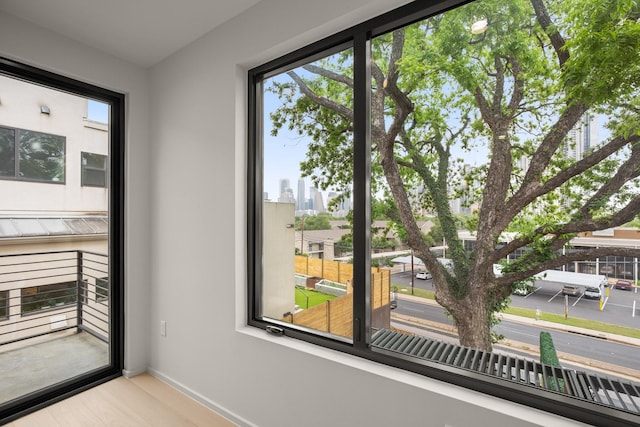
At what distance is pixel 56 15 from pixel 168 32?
0.66 metres

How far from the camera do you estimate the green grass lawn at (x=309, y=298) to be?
1861 millimetres

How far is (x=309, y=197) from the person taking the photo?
74.8 inches

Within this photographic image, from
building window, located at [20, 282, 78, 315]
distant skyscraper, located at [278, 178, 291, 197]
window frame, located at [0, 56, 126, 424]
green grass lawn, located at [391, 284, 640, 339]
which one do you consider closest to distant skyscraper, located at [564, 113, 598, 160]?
green grass lawn, located at [391, 284, 640, 339]

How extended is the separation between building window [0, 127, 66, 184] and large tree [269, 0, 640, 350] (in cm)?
236

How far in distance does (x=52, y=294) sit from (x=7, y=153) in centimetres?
105

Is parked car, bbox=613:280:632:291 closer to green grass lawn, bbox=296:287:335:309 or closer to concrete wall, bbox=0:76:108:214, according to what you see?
green grass lawn, bbox=296:287:335:309

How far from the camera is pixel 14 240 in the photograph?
2160 mm

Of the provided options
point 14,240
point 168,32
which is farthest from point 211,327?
point 168,32

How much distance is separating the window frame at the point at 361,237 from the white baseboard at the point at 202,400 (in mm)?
596

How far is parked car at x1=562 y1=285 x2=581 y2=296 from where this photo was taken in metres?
1.14

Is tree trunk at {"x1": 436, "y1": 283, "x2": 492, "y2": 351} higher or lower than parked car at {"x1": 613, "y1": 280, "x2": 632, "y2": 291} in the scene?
lower

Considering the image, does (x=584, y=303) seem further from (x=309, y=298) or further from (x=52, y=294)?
(x=52, y=294)

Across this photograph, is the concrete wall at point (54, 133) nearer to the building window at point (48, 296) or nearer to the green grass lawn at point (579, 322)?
the building window at point (48, 296)

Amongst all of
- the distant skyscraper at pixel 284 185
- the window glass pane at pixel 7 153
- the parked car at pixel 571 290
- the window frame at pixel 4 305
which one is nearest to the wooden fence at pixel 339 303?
the distant skyscraper at pixel 284 185
